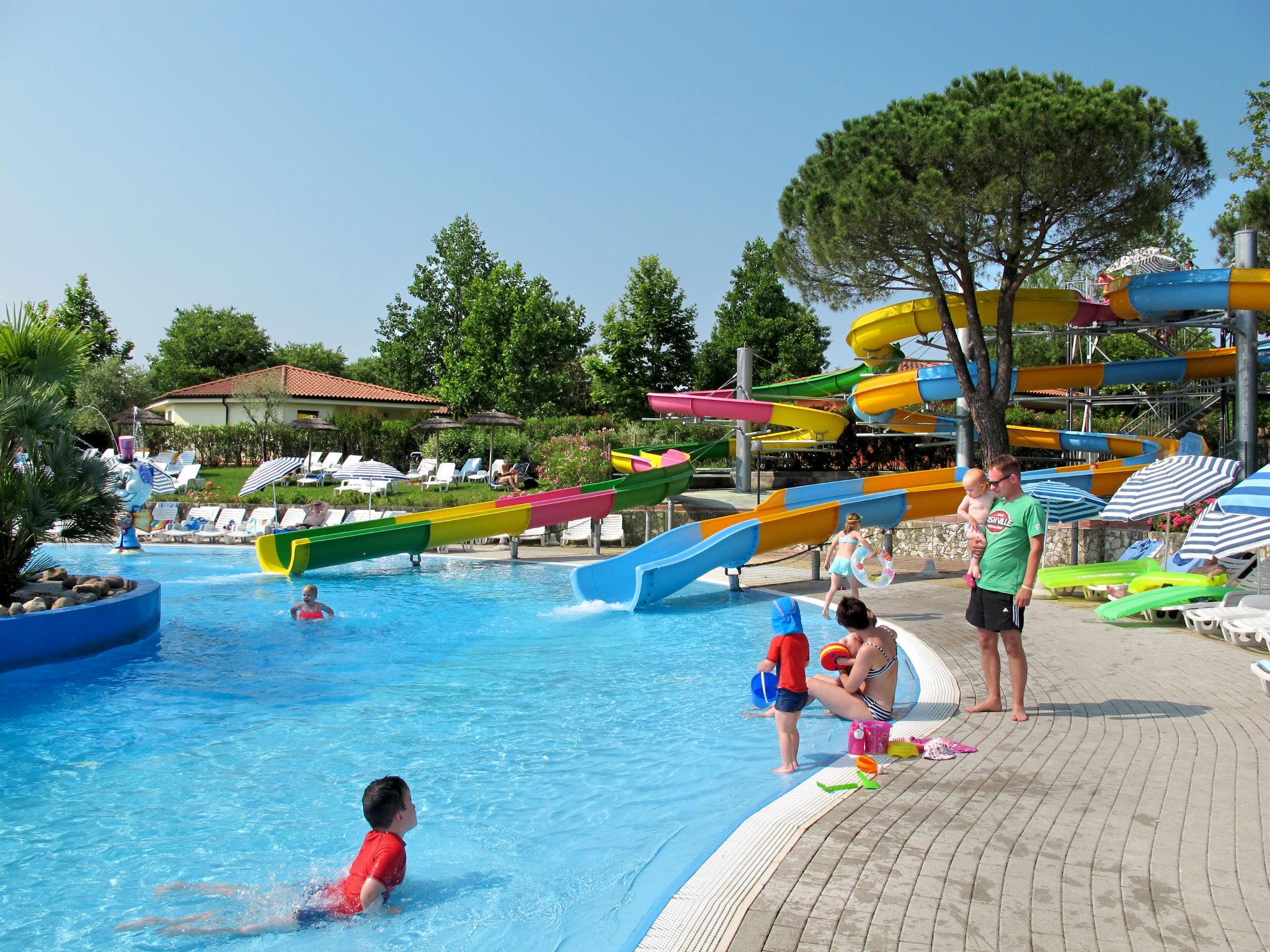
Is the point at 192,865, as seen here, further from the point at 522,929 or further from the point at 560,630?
the point at 560,630

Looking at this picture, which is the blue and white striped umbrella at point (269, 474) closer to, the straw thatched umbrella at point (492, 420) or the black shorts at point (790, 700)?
the straw thatched umbrella at point (492, 420)

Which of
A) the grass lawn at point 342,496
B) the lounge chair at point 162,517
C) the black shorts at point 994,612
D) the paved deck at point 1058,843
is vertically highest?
the grass lawn at point 342,496

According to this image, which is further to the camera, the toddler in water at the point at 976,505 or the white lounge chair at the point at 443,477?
the white lounge chair at the point at 443,477

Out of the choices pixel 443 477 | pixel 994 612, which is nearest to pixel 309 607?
pixel 994 612

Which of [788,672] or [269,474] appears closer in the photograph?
[788,672]

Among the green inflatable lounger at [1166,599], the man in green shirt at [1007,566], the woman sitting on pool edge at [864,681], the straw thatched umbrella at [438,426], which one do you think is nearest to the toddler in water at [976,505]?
the man in green shirt at [1007,566]

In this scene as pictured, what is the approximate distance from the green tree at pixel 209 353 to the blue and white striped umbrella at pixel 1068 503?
2140 inches

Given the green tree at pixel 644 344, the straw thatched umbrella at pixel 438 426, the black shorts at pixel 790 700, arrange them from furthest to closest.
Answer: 1. the green tree at pixel 644 344
2. the straw thatched umbrella at pixel 438 426
3. the black shorts at pixel 790 700

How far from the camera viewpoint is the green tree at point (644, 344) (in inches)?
1395

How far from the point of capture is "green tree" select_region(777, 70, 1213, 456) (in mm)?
15227

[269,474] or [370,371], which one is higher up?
[370,371]

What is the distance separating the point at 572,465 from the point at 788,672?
47.0ft

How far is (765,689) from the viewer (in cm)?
635

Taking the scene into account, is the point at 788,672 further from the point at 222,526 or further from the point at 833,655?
the point at 222,526
